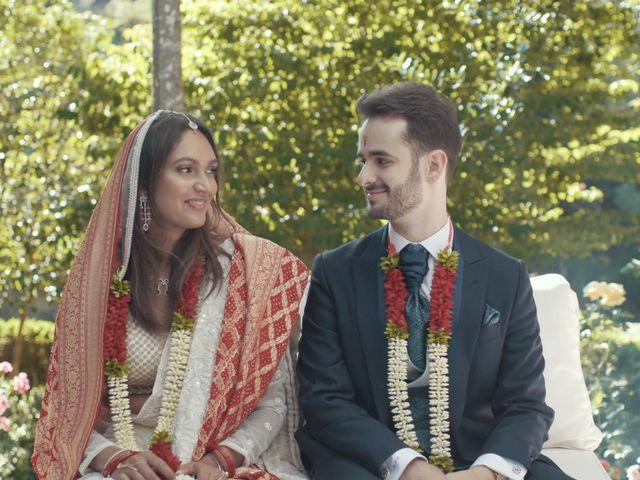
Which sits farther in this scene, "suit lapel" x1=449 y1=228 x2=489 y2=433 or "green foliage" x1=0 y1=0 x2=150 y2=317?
"green foliage" x1=0 y1=0 x2=150 y2=317

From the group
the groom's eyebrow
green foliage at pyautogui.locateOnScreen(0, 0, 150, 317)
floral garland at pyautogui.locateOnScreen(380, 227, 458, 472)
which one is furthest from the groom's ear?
green foliage at pyautogui.locateOnScreen(0, 0, 150, 317)

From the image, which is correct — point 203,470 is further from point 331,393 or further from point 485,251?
point 485,251

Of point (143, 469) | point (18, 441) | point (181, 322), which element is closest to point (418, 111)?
point (181, 322)

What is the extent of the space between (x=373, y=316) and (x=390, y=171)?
52cm

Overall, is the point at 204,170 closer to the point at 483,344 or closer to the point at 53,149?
the point at 483,344

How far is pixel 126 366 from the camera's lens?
3.75 m

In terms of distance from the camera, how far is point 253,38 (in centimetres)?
814

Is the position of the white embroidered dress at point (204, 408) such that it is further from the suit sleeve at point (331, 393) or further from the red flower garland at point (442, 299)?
the red flower garland at point (442, 299)

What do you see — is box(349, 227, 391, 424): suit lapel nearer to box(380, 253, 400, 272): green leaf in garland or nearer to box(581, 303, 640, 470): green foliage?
box(380, 253, 400, 272): green leaf in garland

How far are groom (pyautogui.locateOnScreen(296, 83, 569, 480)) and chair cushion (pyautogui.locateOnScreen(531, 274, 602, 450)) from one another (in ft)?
1.76

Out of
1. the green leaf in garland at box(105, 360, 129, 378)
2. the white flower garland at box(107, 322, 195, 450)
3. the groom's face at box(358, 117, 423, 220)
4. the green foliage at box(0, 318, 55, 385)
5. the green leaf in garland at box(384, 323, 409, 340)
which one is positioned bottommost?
the green foliage at box(0, 318, 55, 385)

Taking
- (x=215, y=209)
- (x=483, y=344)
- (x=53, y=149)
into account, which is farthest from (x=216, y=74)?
(x=483, y=344)

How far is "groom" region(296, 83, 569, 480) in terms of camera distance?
11.8ft

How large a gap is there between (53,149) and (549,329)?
6.30 meters
